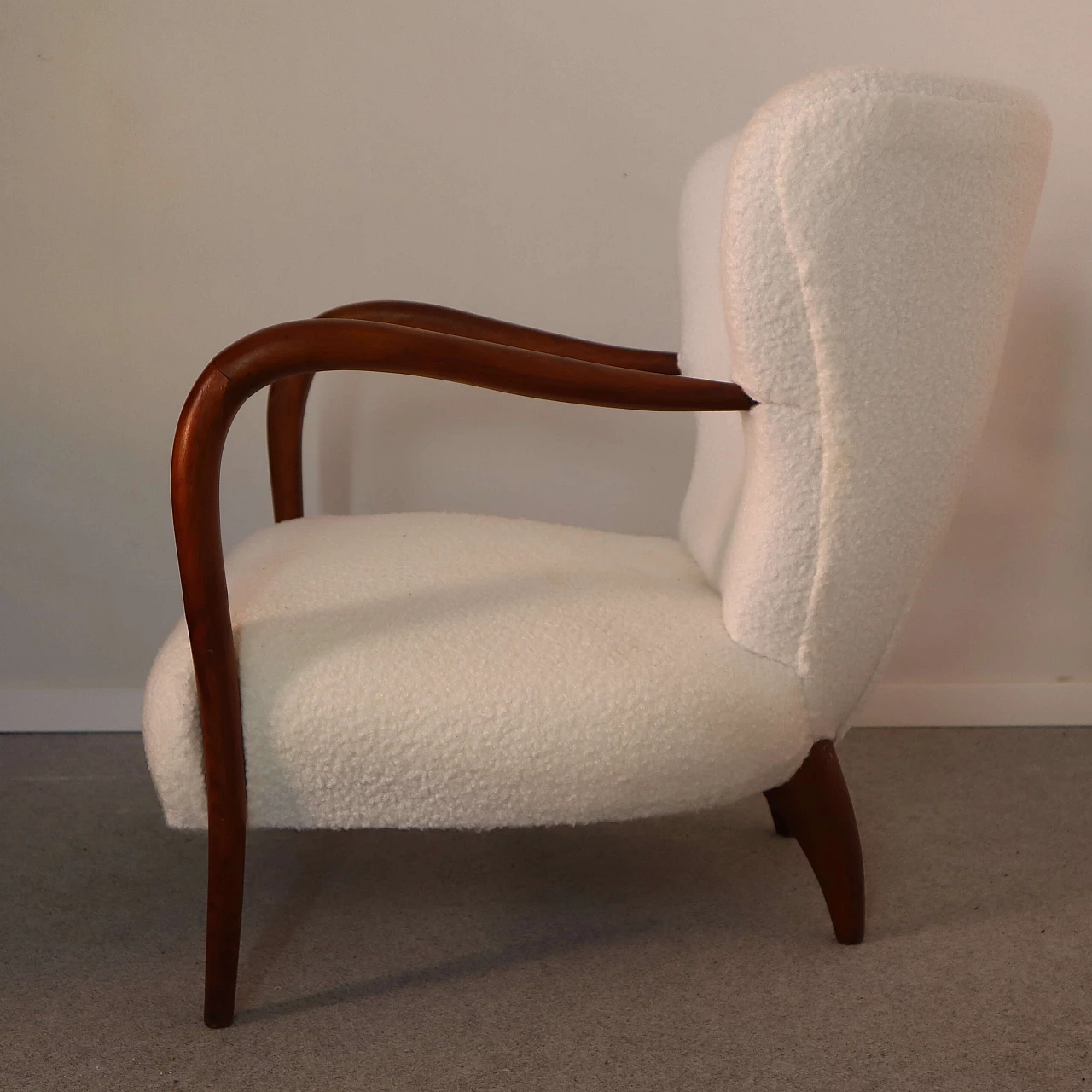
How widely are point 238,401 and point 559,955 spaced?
67cm

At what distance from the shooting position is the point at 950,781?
4.88 feet

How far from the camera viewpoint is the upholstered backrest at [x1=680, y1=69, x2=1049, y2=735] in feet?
2.46

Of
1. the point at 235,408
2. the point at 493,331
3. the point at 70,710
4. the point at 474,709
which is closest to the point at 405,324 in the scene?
the point at 493,331

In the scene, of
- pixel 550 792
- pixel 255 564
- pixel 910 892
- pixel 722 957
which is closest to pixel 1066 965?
pixel 910 892

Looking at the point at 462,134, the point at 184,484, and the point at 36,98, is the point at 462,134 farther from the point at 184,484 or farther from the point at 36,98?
the point at 184,484

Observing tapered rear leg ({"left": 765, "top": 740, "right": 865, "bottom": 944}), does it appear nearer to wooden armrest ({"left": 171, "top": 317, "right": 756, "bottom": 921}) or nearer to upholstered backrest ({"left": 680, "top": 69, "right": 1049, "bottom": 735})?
upholstered backrest ({"left": 680, "top": 69, "right": 1049, "bottom": 735})

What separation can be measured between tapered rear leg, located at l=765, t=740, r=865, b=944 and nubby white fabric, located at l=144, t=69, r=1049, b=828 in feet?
0.22

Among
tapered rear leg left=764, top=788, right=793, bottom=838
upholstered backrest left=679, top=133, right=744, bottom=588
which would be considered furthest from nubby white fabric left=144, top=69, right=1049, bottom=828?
tapered rear leg left=764, top=788, right=793, bottom=838

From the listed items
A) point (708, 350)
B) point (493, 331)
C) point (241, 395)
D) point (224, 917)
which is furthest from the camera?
point (493, 331)

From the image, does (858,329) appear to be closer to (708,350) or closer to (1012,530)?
(708,350)

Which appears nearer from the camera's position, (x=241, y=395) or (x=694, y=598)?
(x=241, y=395)

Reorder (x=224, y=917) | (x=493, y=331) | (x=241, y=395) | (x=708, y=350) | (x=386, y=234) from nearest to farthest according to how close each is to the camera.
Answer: (x=241, y=395), (x=224, y=917), (x=708, y=350), (x=493, y=331), (x=386, y=234)

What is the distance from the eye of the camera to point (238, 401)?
2.51 feet

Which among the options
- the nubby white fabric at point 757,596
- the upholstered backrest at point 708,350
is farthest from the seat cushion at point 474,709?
the upholstered backrest at point 708,350
